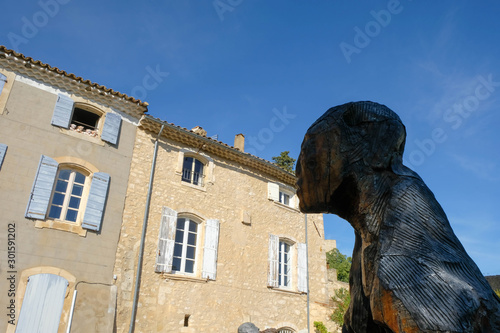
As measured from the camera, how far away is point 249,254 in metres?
13.7

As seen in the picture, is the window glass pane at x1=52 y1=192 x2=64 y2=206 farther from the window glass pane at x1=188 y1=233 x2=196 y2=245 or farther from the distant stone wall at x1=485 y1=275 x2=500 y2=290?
the distant stone wall at x1=485 y1=275 x2=500 y2=290

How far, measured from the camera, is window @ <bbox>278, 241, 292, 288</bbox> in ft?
48.3

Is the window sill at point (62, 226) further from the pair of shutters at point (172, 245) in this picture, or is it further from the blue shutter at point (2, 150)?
the pair of shutters at point (172, 245)

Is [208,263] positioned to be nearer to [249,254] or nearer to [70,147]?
[249,254]

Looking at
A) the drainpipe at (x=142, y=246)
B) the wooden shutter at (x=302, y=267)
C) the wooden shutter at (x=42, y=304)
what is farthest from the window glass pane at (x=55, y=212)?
the wooden shutter at (x=302, y=267)

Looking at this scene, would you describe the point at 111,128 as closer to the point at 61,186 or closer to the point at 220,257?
the point at 61,186

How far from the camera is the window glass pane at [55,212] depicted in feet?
33.8

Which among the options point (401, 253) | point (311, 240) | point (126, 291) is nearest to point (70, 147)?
point (126, 291)

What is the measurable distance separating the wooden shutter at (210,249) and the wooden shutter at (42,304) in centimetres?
426

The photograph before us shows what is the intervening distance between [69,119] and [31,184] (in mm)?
2301

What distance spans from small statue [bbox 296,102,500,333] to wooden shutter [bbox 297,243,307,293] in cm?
1358

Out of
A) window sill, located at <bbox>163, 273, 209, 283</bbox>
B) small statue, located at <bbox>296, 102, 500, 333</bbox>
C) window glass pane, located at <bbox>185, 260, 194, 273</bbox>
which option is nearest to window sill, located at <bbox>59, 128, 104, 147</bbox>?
window sill, located at <bbox>163, 273, 209, 283</bbox>

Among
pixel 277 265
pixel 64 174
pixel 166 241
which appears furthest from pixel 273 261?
pixel 64 174

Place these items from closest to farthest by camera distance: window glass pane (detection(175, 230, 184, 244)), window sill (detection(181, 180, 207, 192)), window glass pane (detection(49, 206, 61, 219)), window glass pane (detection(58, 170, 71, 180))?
window glass pane (detection(49, 206, 61, 219)) → window glass pane (detection(58, 170, 71, 180)) → window glass pane (detection(175, 230, 184, 244)) → window sill (detection(181, 180, 207, 192))
